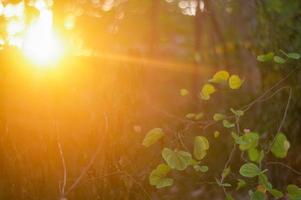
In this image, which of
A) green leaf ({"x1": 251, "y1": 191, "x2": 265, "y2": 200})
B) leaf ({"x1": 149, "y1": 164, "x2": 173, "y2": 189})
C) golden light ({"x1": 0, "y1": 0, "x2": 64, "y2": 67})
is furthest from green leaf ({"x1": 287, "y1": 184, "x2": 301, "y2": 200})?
golden light ({"x1": 0, "y1": 0, "x2": 64, "y2": 67})

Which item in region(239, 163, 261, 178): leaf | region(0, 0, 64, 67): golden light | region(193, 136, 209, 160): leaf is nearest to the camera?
region(239, 163, 261, 178): leaf

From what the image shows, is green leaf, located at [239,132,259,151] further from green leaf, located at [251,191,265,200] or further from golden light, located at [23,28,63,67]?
golden light, located at [23,28,63,67]

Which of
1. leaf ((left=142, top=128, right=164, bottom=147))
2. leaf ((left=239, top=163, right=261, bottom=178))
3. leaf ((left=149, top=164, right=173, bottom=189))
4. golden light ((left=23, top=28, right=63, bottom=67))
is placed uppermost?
golden light ((left=23, top=28, right=63, bottom=67))

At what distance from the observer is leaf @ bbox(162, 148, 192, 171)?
1960 mm

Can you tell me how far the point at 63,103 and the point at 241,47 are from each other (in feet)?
4.99

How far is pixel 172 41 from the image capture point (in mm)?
6449

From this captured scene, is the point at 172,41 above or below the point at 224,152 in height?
above

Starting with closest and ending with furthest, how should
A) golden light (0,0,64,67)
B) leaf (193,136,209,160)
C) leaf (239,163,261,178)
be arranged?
leaf (239,163,261,178) → leaf (193,136,209,160) → golden light (0,0,64,67)

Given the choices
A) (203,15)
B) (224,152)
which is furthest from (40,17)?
(224,152)

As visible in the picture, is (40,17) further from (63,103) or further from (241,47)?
(241,47)

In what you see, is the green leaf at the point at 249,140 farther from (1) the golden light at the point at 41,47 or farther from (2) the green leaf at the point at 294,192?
(1) the golden light at the point at 41,47

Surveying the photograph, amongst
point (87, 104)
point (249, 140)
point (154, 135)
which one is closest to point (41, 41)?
point (87, 104)

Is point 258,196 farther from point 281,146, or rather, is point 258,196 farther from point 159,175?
point 159,175

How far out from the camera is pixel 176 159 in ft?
6.49
